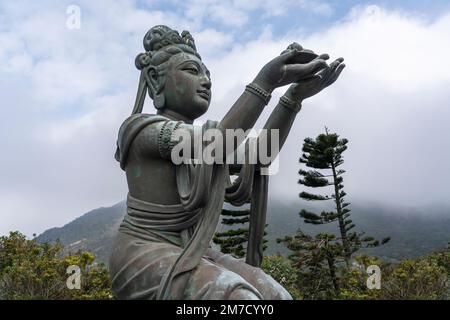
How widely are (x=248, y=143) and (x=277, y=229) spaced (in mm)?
70977

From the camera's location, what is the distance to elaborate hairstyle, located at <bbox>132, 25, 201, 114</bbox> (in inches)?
191

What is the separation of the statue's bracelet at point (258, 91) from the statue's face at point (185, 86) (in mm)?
673

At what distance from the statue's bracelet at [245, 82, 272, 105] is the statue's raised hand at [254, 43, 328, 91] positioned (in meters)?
0.04

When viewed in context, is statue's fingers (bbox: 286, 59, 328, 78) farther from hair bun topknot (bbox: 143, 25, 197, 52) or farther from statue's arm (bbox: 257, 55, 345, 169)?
hair bun topknot (bbox: 143, 25, 197, 52)

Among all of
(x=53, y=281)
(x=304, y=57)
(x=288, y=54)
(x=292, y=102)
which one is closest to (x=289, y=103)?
(x=292, y=102)

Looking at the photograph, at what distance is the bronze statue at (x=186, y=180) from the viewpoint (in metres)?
4.03

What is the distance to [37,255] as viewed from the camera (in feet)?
74.0


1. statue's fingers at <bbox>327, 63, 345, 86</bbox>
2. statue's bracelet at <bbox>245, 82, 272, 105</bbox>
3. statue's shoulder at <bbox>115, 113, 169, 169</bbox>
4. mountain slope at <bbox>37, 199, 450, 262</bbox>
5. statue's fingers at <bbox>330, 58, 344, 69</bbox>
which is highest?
mountain slope at <bbox>37, 199, 450, 262</bbox>

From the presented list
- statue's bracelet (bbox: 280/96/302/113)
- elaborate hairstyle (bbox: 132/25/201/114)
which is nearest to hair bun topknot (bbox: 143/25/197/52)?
elaborate hairstyle (bbox: 132/25/201/114)

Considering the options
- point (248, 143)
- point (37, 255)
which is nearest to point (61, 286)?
point (37, 255)

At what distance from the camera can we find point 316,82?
4.71m

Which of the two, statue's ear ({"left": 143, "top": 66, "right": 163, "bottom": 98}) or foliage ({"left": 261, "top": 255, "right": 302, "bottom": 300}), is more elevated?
statue's ear ({"left": 143, "top": 66, "right": 163, "bottom": 98})

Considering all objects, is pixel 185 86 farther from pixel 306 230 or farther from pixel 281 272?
pixel 306 230
